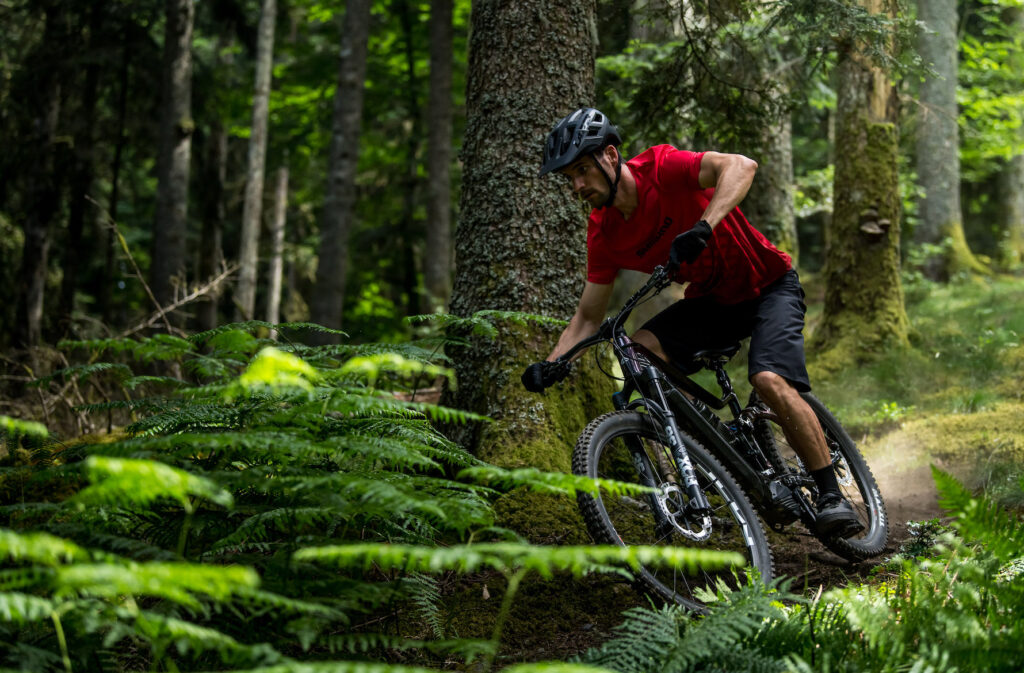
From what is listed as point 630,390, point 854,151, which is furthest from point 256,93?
point 630,390

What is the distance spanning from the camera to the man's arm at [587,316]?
461 cm

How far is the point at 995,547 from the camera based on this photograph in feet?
8.59

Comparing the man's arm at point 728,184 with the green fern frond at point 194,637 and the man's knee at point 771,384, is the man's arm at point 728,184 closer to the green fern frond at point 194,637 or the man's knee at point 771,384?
the man's knee at point 771,384

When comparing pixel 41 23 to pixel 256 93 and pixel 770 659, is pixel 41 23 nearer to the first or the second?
pixel 256 93

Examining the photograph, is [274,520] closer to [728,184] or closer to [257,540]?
[257,540]

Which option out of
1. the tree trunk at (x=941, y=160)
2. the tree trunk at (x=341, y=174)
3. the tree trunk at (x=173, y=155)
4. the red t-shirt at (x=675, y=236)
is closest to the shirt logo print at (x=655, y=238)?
the red t-shirt at (x=675, y=236)

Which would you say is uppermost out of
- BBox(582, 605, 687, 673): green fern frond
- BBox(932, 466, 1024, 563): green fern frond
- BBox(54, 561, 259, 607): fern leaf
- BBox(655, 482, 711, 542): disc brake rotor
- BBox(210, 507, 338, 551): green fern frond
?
BBox(932, 466, 1024, 563): green fern frond

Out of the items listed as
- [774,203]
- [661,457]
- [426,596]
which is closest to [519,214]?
[661,457]

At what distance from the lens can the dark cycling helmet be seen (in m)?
4.20

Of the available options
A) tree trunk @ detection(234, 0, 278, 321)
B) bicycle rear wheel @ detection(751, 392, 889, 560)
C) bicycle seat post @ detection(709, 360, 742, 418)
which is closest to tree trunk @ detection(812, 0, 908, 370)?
bicycle rear wheel @ detection(751, 392, 889, 560)

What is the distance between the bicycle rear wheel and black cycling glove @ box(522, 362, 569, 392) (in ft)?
4.50

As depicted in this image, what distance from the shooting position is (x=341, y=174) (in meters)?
14.8

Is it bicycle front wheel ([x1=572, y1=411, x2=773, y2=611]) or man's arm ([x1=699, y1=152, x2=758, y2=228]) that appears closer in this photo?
bicycle front wheel ([x1=572, y1=411, x2=773, y2=611])

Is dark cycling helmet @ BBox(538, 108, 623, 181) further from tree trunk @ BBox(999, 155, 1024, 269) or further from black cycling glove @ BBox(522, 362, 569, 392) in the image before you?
tree trunk @ BBox(999, 155, 1024, 269)
